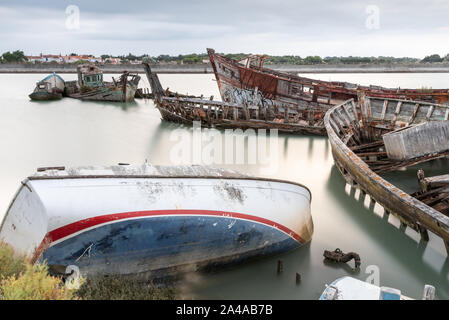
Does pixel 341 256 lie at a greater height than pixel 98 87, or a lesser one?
lesser

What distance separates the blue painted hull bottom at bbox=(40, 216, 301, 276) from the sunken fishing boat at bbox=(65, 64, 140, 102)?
113ft

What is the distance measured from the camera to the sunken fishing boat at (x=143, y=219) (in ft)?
19.7

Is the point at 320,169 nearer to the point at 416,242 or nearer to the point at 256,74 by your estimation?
the point at 416,242

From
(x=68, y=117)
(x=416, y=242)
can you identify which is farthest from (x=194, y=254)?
(x=68, y=117)

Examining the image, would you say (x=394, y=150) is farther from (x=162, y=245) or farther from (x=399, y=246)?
(x=162, y=245)

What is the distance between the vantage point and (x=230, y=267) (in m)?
7.37

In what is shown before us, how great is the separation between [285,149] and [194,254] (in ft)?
45.2

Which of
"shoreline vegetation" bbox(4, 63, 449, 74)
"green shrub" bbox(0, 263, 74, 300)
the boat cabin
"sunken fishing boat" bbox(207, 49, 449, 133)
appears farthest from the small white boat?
"shoreline vegetation" bbox(4, 63, 449, 74)

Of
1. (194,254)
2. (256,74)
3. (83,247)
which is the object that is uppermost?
(256,74)

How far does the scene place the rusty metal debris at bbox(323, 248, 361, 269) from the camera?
26.1ft

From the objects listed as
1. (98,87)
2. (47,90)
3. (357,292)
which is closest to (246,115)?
(357,292)

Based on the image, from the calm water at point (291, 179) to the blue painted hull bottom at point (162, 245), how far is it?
479 millimetres

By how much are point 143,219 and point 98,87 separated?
37.7 m

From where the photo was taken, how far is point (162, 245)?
21.4 ft
